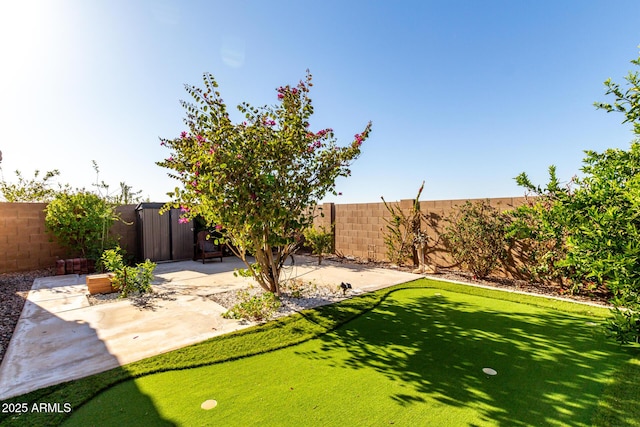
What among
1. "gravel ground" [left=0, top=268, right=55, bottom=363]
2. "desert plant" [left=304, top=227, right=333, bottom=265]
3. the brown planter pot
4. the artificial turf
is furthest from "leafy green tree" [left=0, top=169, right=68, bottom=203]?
the artificial turf

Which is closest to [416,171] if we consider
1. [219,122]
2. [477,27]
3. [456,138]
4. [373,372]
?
[456,138]

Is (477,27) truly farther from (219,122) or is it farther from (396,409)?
(396,409)

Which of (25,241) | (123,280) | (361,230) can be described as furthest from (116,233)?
(361,230)

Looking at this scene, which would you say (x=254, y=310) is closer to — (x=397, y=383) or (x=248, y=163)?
(x=248, y=163)

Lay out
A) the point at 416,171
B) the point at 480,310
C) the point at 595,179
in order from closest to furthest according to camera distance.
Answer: the point at 595,179, the point at 480,310, the point at 416,171

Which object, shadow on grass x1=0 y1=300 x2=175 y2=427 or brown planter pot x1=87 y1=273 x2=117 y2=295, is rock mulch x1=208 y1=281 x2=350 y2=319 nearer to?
shadow on grass x1=0 y1=300 x2=175 y2=427

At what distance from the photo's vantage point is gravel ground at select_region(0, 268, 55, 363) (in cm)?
346

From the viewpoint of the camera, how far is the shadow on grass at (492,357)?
6.74 ft

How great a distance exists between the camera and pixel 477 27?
6.50 metres

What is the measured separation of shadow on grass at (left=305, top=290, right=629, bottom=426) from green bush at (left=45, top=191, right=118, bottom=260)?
24.8ft

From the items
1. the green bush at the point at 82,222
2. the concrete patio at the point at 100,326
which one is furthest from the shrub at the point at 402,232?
the green bush at the point at 82,222

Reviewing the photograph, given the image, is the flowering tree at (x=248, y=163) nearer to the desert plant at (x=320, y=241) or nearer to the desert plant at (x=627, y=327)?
the desert plant at (x=627, y=327)

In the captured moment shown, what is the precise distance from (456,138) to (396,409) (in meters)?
8.46

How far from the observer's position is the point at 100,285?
16.6ft
